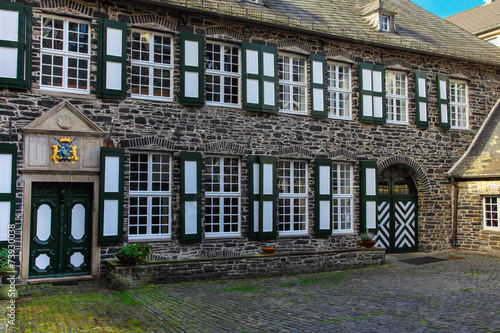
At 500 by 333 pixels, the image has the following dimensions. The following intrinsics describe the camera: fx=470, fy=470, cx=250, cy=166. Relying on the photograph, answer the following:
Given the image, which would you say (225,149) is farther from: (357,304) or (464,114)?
(464,114)

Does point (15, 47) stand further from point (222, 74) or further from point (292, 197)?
point (292, 197)

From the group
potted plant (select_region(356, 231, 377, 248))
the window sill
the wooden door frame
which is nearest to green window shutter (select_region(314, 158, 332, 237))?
potted plant (select_region(356, 231, 377, 248))

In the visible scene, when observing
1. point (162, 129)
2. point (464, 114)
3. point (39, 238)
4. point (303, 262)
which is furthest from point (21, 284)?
point (464, 114)

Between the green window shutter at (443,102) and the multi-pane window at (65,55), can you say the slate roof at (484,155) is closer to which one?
the green window shutter at (443,102)

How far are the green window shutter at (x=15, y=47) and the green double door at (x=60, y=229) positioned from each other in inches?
84.9

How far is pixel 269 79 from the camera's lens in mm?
12242

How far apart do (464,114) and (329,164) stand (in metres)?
6.07

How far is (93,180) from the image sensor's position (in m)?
10.1

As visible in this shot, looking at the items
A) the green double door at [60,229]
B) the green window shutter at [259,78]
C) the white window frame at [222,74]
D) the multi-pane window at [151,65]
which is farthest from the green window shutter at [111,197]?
the green window shutter at [259,78]

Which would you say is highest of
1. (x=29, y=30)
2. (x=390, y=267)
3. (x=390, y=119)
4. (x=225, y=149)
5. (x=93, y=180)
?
(x=29, y=30)

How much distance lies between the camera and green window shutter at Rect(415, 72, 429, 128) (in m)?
14.7

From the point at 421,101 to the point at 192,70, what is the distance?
25.0 feet

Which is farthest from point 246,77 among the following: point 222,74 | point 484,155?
point 484,155

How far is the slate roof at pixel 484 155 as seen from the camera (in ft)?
47.3
